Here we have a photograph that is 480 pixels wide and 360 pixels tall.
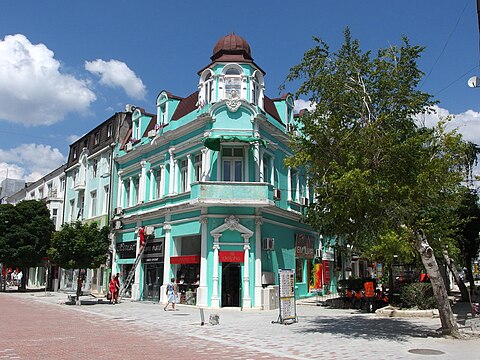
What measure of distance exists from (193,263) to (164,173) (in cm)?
586

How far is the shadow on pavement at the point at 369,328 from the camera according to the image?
1378 cm

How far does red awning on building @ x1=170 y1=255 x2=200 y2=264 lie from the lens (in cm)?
2398

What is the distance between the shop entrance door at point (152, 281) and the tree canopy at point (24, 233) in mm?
13147

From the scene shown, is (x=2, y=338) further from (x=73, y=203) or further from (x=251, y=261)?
(x=73, y=203)

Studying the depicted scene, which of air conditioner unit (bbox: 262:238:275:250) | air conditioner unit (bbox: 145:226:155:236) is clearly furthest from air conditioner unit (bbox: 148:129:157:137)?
air conditioner unit (bbox: 262:238:275:250)

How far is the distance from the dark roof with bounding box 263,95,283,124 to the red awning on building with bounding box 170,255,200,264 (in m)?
9.13

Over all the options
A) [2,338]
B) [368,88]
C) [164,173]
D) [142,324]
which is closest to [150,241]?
[164,173]

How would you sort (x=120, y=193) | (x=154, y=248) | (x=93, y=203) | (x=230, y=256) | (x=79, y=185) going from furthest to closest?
(x=79, y=185), (x=93, y=203), (x=120, y=193), (x=154, y=248), (x=230, y=256)

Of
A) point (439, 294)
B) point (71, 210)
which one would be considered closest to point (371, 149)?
point (439, 294)

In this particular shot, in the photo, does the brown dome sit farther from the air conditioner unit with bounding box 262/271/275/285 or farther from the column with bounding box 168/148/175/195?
the air conditioner unit with bounding box 262/271/275/285

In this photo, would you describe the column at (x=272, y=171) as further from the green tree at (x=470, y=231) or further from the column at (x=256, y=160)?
the green tree at (x=470, y=231)

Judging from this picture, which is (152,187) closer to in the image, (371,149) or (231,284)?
(231,284)

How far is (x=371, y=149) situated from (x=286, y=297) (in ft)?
20.5

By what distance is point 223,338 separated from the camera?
1298cm
